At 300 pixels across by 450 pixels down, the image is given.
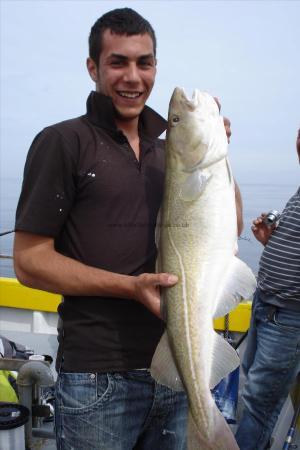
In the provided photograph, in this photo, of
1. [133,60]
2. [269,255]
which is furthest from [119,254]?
[269,255]

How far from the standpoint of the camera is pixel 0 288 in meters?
5.25

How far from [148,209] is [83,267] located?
40 cm

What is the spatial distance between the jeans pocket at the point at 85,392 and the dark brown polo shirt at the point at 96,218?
4 centimetres

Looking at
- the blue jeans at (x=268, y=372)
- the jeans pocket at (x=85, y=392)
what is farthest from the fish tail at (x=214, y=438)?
the blue jeans at (x=268, y=372)

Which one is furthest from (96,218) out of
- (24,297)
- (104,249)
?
(24,297)

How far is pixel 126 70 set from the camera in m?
2.04

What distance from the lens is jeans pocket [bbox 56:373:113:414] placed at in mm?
1943

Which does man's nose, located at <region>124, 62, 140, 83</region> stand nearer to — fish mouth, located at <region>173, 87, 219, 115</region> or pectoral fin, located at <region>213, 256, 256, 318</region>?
fish mouth, located at <region>173, 87, 219, 115</region>

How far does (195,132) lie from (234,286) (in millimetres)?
644

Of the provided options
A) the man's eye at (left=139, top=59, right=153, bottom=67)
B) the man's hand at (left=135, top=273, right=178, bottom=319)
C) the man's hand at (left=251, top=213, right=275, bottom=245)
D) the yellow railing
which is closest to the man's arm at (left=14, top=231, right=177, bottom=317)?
the man's hand at (left=135, top=273, right=178, bottom=319)

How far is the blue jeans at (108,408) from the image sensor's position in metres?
1.95

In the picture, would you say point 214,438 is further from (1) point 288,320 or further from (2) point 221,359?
(1) point 288,320

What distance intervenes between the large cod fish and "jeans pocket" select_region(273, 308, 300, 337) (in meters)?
1.70

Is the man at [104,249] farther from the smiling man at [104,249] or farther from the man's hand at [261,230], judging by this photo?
the man's hand at [261,230]
